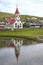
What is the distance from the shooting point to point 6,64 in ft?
83.2

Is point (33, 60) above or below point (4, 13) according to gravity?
above

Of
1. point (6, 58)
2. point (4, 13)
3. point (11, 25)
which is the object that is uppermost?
point (6, 58)

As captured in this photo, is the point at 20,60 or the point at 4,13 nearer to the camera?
the point at 20,60

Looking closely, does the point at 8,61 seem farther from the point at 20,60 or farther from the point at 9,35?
the point at 9,35

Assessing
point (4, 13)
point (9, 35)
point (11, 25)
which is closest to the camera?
point (9, 35)

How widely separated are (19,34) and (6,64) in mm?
34642

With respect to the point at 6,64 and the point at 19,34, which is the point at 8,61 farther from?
the point at 19,34

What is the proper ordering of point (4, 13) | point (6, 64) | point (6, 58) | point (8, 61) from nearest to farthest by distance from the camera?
point (6, 64)
point (8, 61)
point (6, 58)
point (4, 13)

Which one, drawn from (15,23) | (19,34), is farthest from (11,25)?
(19,34)

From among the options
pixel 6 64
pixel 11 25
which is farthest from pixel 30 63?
pixel 11 25

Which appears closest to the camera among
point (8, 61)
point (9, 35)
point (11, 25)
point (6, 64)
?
point (6, 64)

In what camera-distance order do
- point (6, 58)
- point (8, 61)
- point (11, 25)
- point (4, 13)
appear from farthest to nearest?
1. point (4, 13)
2. point (11, 25)
3. point (6, 58)
4. point (8, 61)

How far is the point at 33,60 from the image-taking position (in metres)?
27.5

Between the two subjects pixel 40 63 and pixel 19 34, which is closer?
pixel 40 63
